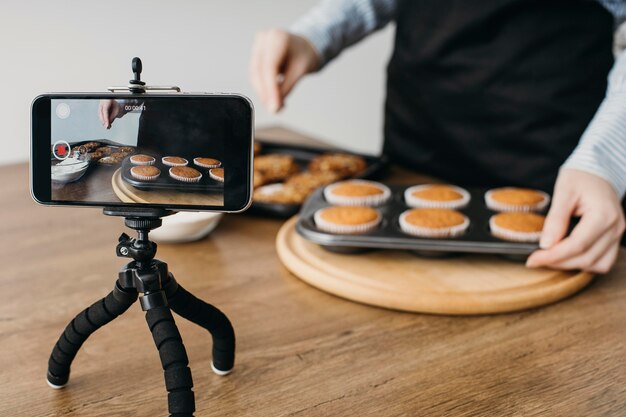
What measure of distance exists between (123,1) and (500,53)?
7.15 ft

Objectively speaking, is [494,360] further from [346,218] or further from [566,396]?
[346,218]

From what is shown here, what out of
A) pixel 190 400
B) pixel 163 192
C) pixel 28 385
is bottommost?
pixel 28 385

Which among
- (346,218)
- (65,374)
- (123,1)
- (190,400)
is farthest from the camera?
(123,1)

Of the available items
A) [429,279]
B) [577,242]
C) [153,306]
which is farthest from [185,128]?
[577,242]

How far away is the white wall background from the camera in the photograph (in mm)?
2930

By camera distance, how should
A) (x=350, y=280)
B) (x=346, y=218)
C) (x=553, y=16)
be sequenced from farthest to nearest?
(x=553, y=16) < (x=346, y=218) < (x=350, y=280)

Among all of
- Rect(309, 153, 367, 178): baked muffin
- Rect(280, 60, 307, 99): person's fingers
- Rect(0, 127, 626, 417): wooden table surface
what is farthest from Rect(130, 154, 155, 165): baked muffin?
Rect(309, 153, 367, 178): baked muffin

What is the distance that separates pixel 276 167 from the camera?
1.74 meters

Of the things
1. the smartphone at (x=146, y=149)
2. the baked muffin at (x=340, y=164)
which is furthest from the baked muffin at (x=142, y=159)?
the baked muffin at (x=340, y=164)

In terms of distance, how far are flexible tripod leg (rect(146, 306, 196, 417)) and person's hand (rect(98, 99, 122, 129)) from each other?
19 cm

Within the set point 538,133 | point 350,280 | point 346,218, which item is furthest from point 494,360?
point 538,133

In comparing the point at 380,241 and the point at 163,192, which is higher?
the point at 163,192

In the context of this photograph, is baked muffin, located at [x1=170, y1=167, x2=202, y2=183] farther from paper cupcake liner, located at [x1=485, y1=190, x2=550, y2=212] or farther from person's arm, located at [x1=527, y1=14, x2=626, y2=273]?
paper cupcake liner, located at [x1=485, y1=190, x2=550, y2=212]

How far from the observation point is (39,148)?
66cm
